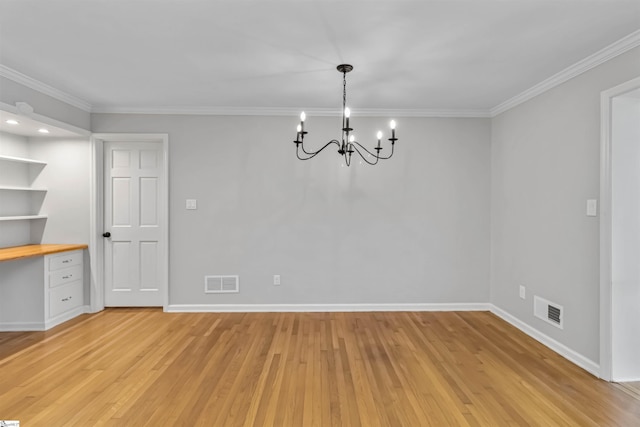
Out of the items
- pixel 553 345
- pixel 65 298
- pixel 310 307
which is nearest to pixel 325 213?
pixel 310 307

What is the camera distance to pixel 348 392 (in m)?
2.48

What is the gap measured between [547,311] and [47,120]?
543 centimetres

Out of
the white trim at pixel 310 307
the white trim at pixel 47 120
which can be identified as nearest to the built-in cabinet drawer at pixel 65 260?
the white trim at pixel 310 307

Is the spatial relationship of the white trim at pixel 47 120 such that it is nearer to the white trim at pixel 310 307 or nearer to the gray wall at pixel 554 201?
the white trim at pixel 310 307

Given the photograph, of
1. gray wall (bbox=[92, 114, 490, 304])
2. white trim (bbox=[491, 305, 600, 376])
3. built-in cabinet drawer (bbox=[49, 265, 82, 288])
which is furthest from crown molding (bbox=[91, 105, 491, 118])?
white trim (bbox=[491, 305, 600, 376])

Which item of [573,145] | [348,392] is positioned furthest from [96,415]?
[573,145]

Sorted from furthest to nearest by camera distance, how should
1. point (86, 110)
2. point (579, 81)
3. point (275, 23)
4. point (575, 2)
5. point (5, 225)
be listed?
point (86, 110) < point (5, 225) < point (579, 81) < point (275, 23) < point (575, 2)

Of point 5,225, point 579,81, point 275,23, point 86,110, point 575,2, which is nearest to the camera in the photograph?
point 575,2

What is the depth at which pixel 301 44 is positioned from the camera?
263 centimetres

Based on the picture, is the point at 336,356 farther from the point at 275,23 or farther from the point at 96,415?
the point at 275,23

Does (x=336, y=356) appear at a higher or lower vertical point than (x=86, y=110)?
lower

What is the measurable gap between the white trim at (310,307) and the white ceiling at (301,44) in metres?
2.56

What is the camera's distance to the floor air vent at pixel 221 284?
443cm

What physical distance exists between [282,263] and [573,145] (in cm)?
331
